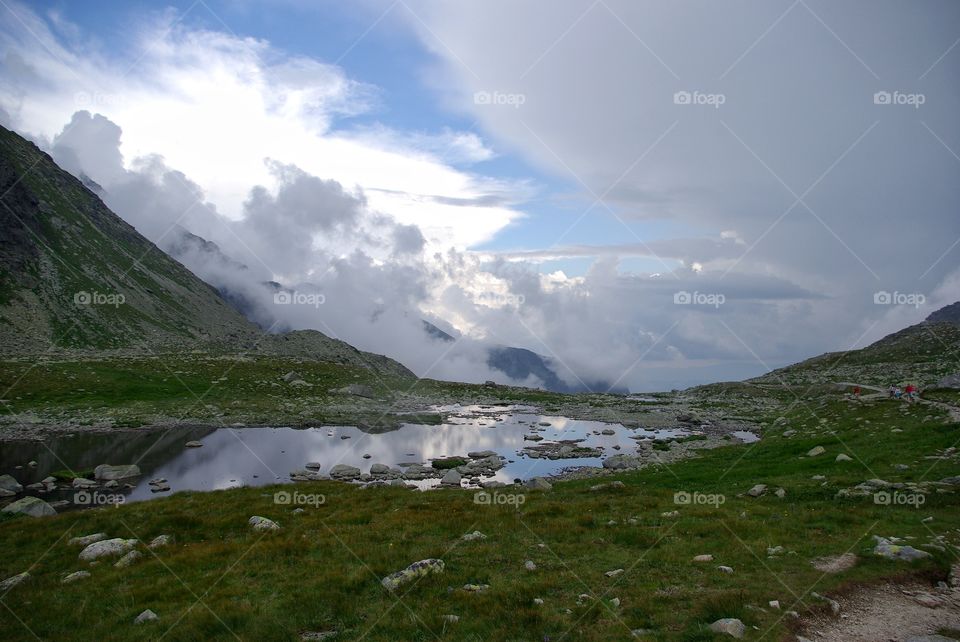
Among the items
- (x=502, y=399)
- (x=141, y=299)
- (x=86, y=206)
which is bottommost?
(x=502, y=399)

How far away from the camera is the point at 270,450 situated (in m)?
47.2

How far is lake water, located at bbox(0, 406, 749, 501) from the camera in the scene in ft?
120

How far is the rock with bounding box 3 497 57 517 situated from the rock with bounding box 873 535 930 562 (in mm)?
33473

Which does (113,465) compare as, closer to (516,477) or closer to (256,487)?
(256,487)

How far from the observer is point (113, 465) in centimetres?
3753

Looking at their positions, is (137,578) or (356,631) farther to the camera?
(137,578)

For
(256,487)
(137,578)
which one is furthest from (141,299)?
(137,578)

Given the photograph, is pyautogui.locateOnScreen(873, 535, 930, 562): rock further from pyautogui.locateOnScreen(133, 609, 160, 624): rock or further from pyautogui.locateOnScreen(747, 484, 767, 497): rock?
pyautogui.locateOnScreen(133, 609, 160, 624): rock

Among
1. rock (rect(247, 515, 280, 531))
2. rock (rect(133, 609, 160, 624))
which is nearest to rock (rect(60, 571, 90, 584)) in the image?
rock (rect(133, 609, 160, 624))

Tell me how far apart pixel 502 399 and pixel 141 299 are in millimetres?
120878

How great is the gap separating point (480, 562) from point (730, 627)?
7690 mm

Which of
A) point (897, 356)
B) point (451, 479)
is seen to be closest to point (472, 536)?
point (451, 479)

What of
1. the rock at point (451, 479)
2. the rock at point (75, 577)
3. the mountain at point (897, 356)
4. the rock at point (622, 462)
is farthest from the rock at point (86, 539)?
the mountain at point (897, 356)

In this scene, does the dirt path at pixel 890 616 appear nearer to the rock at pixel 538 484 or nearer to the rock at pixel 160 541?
the rock at pixel 160 541
